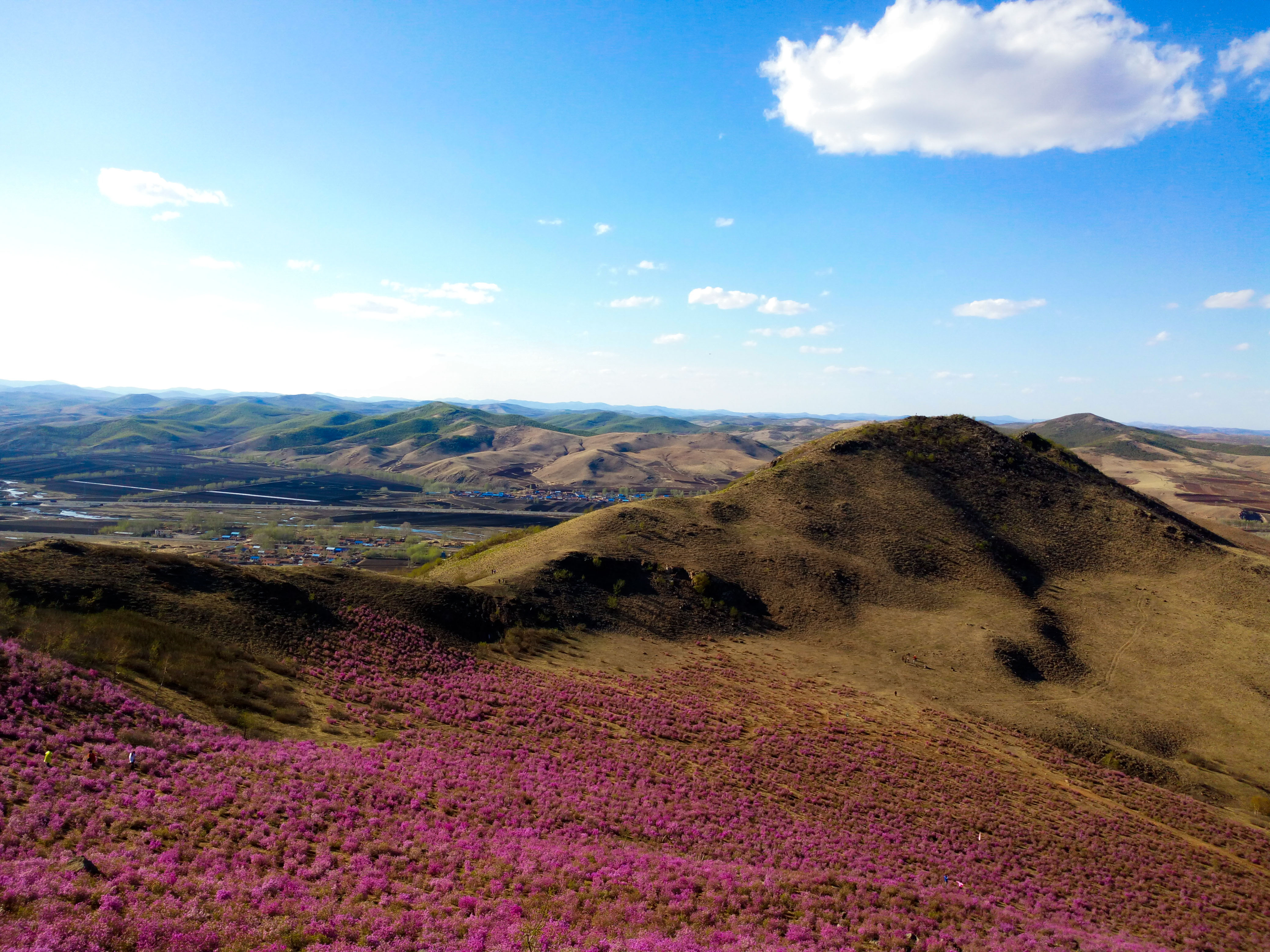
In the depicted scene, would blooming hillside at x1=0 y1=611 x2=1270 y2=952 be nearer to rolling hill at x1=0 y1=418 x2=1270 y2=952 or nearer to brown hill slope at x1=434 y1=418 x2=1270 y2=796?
rolling hill at x1=0 y1=418 x2=1270 y2=952

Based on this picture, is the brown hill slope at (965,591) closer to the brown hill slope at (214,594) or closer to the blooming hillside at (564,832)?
the brown hill slope at (214,594)

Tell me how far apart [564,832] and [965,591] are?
60.3 meters

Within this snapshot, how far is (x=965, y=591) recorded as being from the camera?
67062mm

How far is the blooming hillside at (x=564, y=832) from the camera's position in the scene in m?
15.2

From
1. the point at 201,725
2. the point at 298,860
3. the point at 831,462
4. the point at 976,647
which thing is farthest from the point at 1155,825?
the point at 831,462

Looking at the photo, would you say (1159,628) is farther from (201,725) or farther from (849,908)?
(201,725)

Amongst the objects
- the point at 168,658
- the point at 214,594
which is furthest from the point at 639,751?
the point at 214,594

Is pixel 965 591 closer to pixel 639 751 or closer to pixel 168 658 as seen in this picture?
pixel 639 751

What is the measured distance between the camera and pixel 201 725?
24.1m

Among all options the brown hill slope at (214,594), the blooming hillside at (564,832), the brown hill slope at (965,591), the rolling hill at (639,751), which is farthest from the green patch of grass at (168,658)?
the brown hill slope at (965,591)

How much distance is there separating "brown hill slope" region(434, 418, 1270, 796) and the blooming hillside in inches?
415

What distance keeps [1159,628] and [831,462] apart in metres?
42.6

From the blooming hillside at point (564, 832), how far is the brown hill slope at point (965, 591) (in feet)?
34.6

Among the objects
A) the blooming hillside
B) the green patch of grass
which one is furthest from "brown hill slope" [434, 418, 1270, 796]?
the green patch of grass
